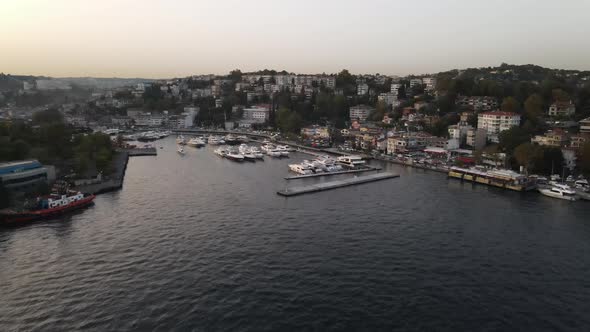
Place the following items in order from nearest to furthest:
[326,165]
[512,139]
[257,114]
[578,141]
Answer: [578,141]
[512,139]
[326,165]
[257,114]

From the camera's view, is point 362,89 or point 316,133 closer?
point 316,133

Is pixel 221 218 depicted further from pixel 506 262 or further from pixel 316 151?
pixel 316 151

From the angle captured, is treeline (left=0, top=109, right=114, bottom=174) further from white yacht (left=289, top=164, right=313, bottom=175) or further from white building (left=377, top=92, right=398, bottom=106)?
white building (left=377, top=92, right=398, bottom=106)

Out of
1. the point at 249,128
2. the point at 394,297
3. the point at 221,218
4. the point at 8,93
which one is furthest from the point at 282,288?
the point at 8,93

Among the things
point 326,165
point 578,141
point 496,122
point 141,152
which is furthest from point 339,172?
point 141,152

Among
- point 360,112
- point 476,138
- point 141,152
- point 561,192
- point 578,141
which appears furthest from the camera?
point 360,112

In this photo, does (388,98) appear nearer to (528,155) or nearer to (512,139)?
(512,139)

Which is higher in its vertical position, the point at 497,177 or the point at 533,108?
the point at 533,108
